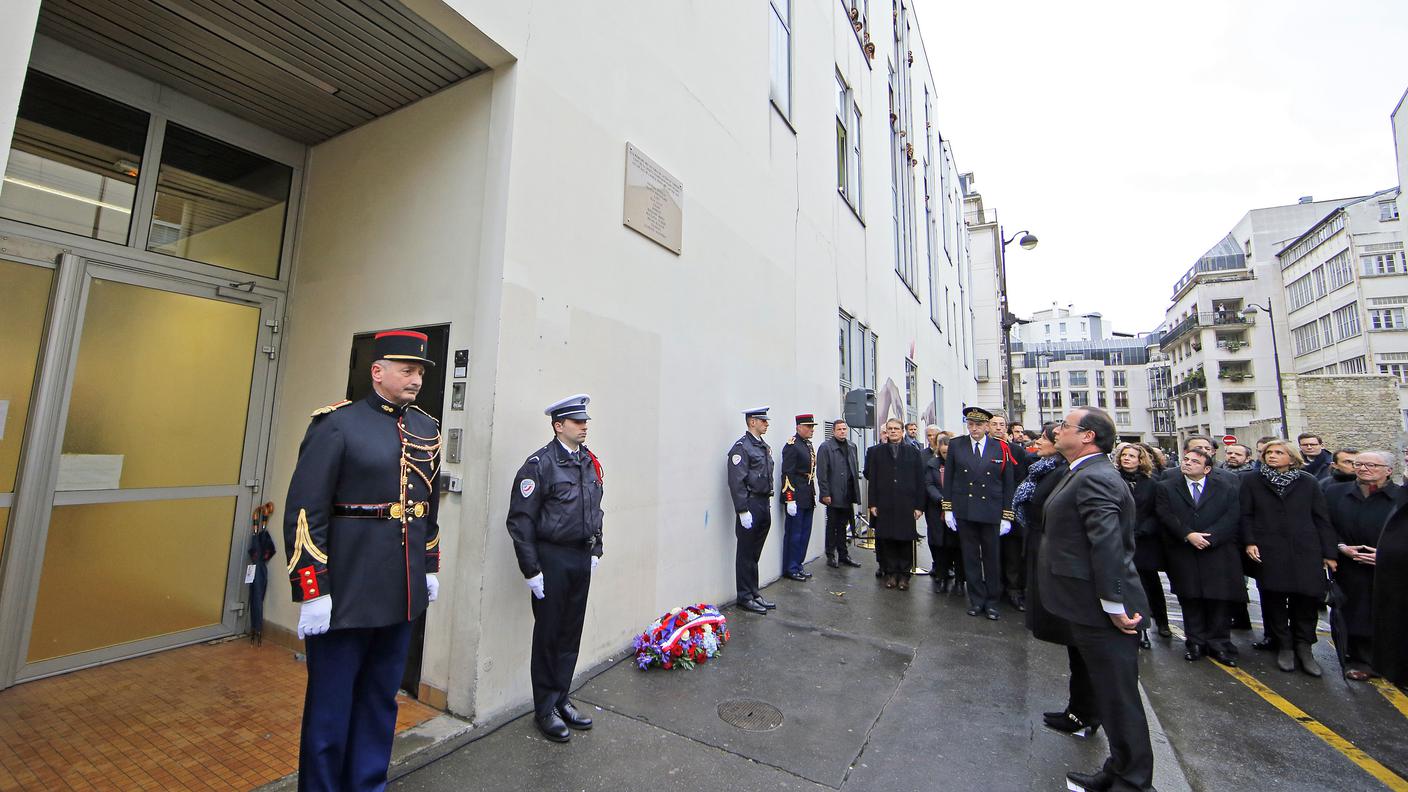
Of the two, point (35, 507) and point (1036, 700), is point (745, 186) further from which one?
point (35, 507)

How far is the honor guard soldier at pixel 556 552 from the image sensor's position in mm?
3541

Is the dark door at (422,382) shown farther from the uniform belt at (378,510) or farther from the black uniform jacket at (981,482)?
the black uniform jacket at (981,482)

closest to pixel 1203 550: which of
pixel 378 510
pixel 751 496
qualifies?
pixel 751 496

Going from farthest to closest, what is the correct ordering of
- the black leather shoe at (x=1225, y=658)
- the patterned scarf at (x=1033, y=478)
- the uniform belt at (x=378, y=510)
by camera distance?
1. the black leather shoe at (x=1225, y=658)
2. the patterned scarf at (x=1033, y=478)
3. the uniform belt at (x=378, y=510)

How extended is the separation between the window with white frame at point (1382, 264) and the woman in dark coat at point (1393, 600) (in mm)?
58284

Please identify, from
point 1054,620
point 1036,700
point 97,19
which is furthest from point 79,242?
point 1036,700

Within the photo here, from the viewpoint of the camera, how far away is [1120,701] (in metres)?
3.05

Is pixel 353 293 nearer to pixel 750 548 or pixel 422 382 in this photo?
pixel 422 382

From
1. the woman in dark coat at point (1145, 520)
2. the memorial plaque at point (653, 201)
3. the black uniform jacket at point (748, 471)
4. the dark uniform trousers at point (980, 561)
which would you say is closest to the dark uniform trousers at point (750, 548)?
the black uniform jacket at point (748, 471)

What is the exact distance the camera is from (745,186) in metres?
7.18

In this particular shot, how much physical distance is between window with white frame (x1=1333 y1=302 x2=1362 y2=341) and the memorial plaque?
59.8 m

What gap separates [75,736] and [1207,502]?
28.9 feet

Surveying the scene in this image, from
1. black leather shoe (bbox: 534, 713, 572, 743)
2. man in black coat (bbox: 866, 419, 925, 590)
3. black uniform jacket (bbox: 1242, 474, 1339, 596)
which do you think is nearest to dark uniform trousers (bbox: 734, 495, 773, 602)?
man in black coat (bbox: 866, 419, 925, 590)

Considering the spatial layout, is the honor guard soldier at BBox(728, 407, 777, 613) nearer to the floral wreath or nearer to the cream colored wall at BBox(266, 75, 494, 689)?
the floral wreath
